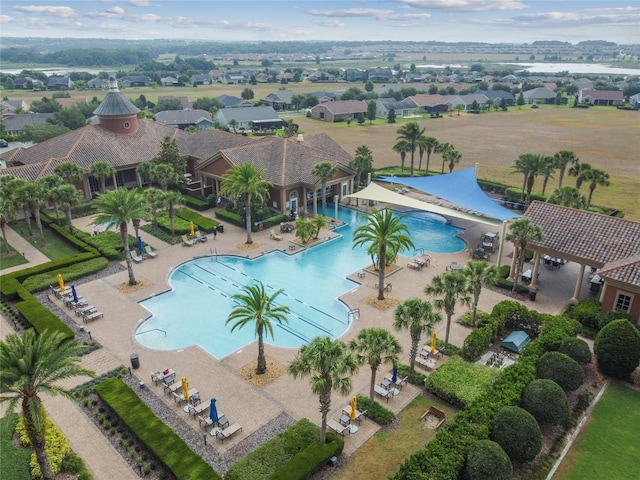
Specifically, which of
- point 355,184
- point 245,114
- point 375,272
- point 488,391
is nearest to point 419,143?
point 355,184

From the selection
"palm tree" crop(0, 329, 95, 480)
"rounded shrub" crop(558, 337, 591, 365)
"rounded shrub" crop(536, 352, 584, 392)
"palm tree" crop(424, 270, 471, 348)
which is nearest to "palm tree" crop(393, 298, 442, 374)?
"palm tree" crop(424, 270, 471, 348)

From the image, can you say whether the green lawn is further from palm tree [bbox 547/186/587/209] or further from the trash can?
the trash can

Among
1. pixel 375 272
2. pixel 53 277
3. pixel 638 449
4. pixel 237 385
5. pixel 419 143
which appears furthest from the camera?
pixel 419 143

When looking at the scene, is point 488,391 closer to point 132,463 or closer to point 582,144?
point 132,463

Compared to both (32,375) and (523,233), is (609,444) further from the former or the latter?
(32,375)

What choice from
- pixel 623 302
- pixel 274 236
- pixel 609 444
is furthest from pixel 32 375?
pixel 623 302
